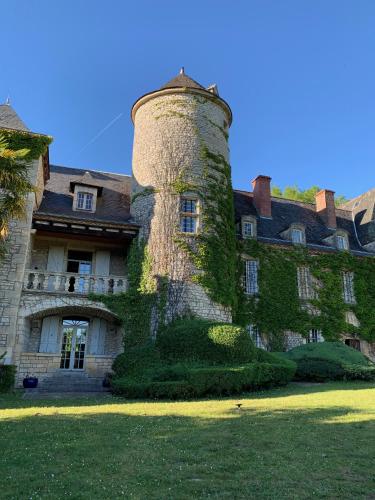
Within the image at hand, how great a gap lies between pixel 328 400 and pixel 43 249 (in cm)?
1270

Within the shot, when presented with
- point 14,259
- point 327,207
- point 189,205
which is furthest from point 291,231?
point 14,259

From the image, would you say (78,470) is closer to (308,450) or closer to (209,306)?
(308,450)

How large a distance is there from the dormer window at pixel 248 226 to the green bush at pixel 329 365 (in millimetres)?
7067

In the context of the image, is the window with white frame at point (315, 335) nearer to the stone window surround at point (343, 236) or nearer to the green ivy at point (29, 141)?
the stone window surround at point (343, 236)

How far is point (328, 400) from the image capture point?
1024 cm

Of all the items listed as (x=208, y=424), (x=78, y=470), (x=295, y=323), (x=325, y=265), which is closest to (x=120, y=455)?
(x=78, y=470)

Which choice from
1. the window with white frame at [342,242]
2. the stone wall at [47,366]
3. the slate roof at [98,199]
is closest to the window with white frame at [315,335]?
the window with white frame at [342,242]

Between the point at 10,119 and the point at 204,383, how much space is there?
44.4 feet

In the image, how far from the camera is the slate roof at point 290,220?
73.2 ft

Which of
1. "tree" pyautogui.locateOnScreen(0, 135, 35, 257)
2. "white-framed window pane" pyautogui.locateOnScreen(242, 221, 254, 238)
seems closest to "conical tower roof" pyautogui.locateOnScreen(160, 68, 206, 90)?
"white-framed window pane" pyautogui.locateOnScreen(242, 221, 254, 238)

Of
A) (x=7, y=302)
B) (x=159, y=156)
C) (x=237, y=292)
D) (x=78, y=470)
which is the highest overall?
(x=159, y=156)

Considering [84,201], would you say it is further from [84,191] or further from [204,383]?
[204,383]

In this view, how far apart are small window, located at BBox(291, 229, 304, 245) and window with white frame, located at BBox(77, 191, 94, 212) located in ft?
34.6

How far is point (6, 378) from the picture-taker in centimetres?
1364
